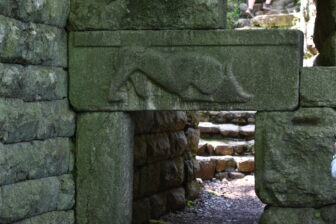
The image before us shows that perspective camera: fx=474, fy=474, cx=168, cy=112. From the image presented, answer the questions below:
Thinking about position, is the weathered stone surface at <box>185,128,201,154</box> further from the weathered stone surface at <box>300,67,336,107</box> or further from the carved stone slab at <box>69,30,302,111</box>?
the weathered stone surface at <box>300,67,336,107</box>

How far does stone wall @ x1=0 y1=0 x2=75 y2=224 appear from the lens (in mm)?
3043

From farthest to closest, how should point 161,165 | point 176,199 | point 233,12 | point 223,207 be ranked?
point 233,12, point 223,207, point 176,199, point 161,165

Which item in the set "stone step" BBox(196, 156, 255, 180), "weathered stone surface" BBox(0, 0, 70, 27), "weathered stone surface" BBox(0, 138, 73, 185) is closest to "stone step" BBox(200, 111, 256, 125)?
"stone step" BBox(196, 156, 255, 180)

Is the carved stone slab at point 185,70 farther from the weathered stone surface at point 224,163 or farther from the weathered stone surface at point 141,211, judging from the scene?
the weathered stone surface at point 224,163

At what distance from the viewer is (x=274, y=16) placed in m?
15.1

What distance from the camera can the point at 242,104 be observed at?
141 inches

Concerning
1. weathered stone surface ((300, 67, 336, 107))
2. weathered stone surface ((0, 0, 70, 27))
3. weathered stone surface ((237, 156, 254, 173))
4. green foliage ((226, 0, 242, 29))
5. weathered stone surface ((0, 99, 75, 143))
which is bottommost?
weathered stone surface ((237, 156, 254, 173))

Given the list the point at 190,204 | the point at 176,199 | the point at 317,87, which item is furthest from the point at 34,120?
the point at 190,204

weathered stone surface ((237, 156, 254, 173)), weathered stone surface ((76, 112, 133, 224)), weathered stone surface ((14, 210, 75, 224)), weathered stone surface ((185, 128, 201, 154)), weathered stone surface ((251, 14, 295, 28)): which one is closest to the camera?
weathered stone surface ((14, 210, 75, 224))

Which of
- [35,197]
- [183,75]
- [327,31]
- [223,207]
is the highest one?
[327,31]

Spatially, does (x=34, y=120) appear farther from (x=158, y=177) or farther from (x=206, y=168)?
(x=206, y=168)

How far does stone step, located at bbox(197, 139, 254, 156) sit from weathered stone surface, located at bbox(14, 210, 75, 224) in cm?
503

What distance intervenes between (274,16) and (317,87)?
12161 mm

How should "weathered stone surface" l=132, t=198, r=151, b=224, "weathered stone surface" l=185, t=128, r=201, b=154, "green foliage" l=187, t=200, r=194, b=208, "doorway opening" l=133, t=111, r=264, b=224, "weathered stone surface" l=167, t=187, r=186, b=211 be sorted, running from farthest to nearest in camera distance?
"weathered stone surface" l=185, t=128, r=201, b=154 → "green foliage" l=187, t=200, r=194, b=208 → "weathered stone surface" l=167, t=187, r=186, b=211 → "doorway opening" l=133, t=111, r=264, b=224 → "weathered stone surface" l=132, t=198, r=151, b=224
